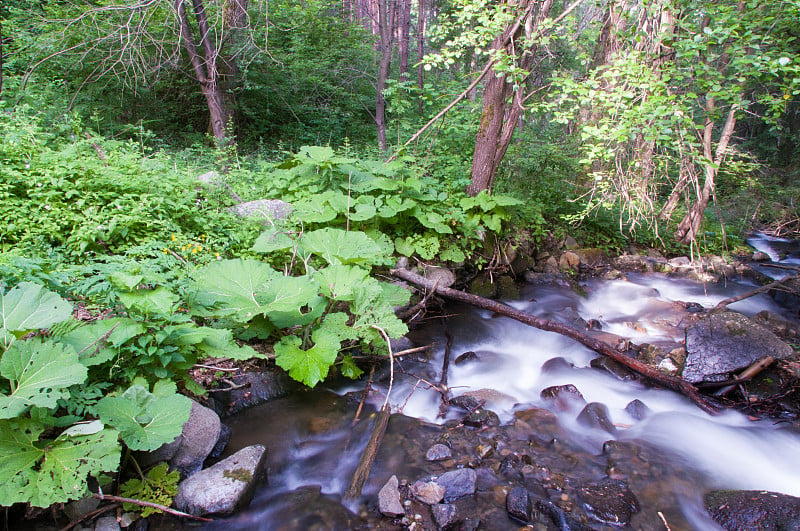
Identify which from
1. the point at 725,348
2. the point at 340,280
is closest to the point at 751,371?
the point at 725,348

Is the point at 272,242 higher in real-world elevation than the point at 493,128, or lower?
lower

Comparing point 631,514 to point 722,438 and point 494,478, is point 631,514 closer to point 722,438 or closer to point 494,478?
point 494,478

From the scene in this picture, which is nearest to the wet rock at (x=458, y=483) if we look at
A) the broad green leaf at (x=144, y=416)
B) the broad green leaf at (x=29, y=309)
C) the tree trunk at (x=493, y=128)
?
the broad green leaf at (x=144, y=416)

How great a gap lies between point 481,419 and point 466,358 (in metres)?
1.19

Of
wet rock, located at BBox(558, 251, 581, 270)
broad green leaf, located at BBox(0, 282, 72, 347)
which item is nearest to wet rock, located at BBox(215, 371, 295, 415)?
broad green leaf, located at BBox(0, 282, 72, 347)

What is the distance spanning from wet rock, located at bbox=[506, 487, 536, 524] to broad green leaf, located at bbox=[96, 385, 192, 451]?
2.34m

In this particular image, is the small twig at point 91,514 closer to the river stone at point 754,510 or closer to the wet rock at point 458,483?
the wet rock at point 458,483

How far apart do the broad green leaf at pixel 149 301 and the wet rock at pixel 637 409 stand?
439 cm

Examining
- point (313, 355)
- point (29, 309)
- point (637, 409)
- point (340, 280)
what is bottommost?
point (637, 409)

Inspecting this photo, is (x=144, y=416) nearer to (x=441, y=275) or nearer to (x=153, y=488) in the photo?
(x=153, y=488)

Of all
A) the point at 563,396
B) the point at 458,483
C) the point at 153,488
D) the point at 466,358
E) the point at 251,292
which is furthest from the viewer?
the point at 466,358

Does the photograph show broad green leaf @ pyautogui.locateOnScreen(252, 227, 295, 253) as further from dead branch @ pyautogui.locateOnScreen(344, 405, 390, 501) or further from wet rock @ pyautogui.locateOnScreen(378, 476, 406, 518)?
wet rock @ pyautogui.locateOnScreen(378, 476, 406, 518)

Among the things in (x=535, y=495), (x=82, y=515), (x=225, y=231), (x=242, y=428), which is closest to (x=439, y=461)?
(x=535, y=495)

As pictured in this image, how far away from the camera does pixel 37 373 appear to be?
2.10 metres
